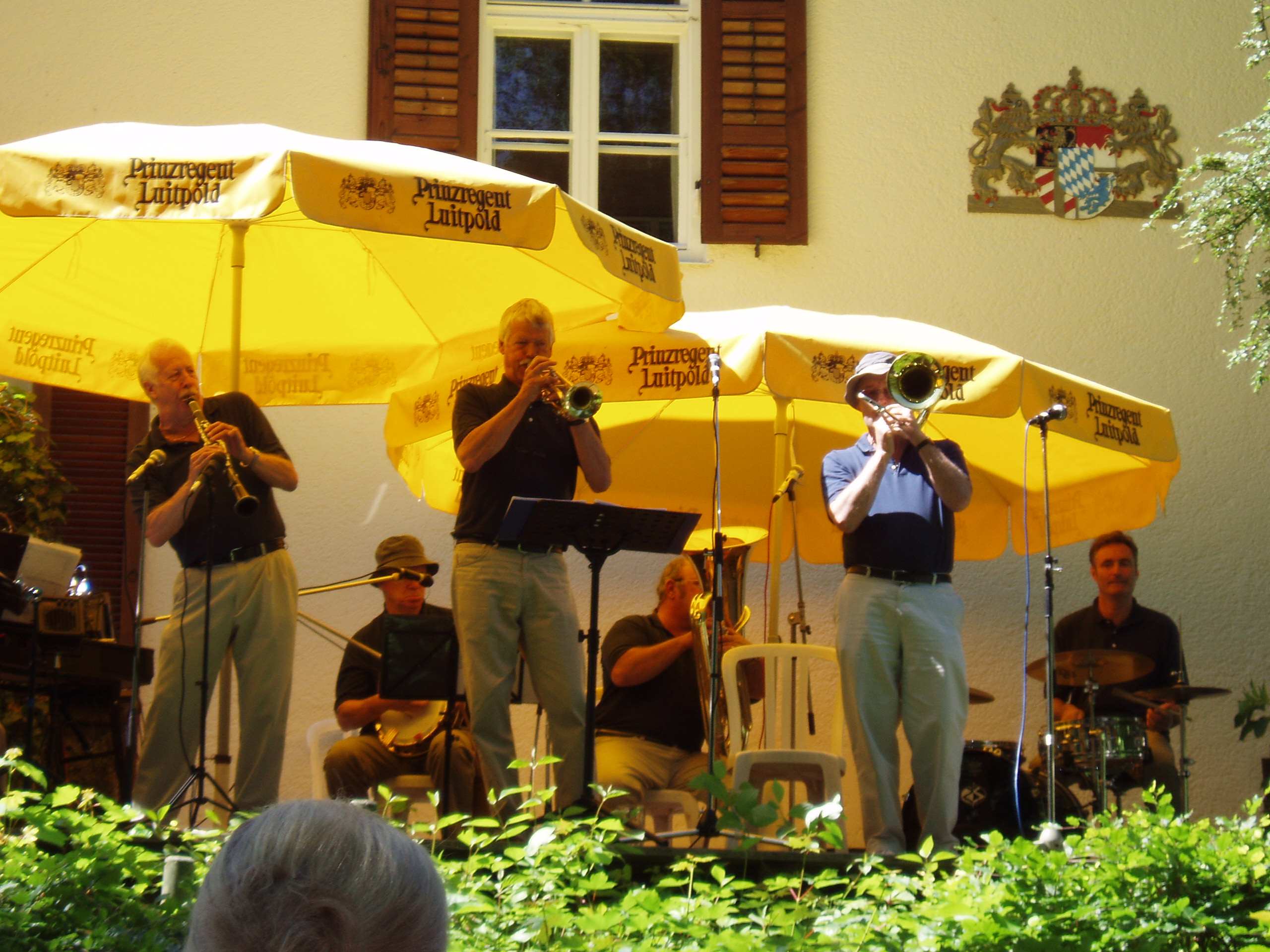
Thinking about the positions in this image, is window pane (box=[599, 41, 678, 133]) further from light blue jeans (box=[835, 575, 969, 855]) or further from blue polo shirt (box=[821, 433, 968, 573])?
light blue jeans (box=[835, 575, 969, 855])

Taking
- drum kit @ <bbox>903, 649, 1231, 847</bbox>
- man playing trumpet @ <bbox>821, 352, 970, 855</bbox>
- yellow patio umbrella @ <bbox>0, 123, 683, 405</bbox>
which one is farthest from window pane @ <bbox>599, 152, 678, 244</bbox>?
man playing trumpet @ <bbox>821, 352, 970, 855</bbox>

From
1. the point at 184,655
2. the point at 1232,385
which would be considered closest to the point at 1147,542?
the point at 1232,385

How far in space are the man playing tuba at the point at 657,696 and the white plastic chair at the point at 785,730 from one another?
197mm

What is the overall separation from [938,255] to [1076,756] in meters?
3.18

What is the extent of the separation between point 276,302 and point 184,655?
2154mm

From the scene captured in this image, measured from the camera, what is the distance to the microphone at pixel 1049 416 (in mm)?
5637

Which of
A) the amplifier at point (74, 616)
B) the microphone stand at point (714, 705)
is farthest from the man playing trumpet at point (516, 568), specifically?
the amplifier at point (74, 616)

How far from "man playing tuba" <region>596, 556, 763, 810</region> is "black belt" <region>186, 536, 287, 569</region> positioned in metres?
1.87

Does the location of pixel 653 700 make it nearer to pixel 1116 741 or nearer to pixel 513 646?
pixel 513 646

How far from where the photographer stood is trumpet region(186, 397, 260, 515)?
5465mm

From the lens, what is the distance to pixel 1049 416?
18.8 feet

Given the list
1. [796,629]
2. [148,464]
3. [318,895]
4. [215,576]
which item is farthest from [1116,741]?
[318,895]

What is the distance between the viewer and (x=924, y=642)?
5.63 meters

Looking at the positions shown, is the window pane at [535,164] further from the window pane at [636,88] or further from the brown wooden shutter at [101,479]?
the brown wooden shutter at [101,479]
